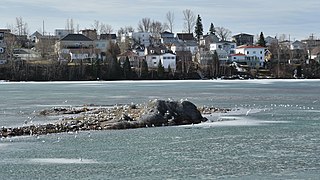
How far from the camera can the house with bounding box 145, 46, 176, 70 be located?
93.9 metres

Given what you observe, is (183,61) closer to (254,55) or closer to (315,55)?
(254,55)

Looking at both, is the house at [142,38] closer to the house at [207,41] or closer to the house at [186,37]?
the house at [186,37]

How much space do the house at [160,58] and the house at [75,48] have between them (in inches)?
406

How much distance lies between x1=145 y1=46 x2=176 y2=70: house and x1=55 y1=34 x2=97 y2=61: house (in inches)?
406

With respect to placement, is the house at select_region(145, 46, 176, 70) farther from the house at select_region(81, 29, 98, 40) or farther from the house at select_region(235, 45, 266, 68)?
the house at select_region(81, 29, 98, 40)

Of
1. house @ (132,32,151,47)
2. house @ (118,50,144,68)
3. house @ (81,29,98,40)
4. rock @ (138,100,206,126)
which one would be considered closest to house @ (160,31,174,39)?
house @ (132,32,151,47)

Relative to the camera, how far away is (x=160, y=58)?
3720 inches

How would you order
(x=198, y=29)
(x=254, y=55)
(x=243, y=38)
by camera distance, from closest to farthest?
1. (x=254, y=55)
2. (x=198, y=29)
3. (x=243, y=38)

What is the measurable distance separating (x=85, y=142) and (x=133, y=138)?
6.48 ft

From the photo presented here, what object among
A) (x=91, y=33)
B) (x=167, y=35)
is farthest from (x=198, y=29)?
(x=91, y=33)

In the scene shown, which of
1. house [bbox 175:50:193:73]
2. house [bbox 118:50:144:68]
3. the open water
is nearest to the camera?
the open water

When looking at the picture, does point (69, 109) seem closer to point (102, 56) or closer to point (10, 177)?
point (10, 177)

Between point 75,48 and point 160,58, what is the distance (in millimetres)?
16673

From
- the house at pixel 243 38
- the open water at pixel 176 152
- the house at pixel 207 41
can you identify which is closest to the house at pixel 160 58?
the house at pixel 207 41
